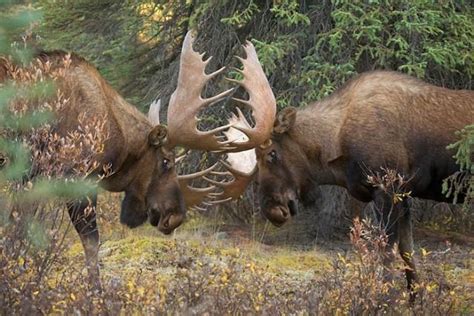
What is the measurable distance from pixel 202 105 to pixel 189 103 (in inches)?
4.8

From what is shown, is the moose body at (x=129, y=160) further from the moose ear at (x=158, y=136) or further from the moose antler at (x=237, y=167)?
the moose antler at (x=237, y=167)

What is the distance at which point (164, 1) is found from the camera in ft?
45.4

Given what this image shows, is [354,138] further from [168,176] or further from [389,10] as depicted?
[389,10]

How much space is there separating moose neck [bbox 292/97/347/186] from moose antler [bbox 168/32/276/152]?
0.35 meters

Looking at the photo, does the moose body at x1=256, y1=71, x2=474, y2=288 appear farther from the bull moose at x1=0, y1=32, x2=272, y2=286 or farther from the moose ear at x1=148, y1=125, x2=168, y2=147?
the moose ear at x1=148, y1=125, x2=168, y2=147

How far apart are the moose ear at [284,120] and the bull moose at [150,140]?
0.67 ft

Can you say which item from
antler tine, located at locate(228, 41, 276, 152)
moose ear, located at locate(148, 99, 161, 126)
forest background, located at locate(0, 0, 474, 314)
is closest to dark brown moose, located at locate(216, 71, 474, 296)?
antler tine, located at locate(228, 41, 276, 152)

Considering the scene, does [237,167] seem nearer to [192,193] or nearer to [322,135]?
[192,193]

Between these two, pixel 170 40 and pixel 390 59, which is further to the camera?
pixel 170 40

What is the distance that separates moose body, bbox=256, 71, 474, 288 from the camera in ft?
31.7

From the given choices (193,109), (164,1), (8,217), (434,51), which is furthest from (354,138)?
(164,1)

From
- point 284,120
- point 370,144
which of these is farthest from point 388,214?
point 284,120

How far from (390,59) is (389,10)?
1.83ft

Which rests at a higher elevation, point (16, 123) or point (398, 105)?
point (16, 123)
